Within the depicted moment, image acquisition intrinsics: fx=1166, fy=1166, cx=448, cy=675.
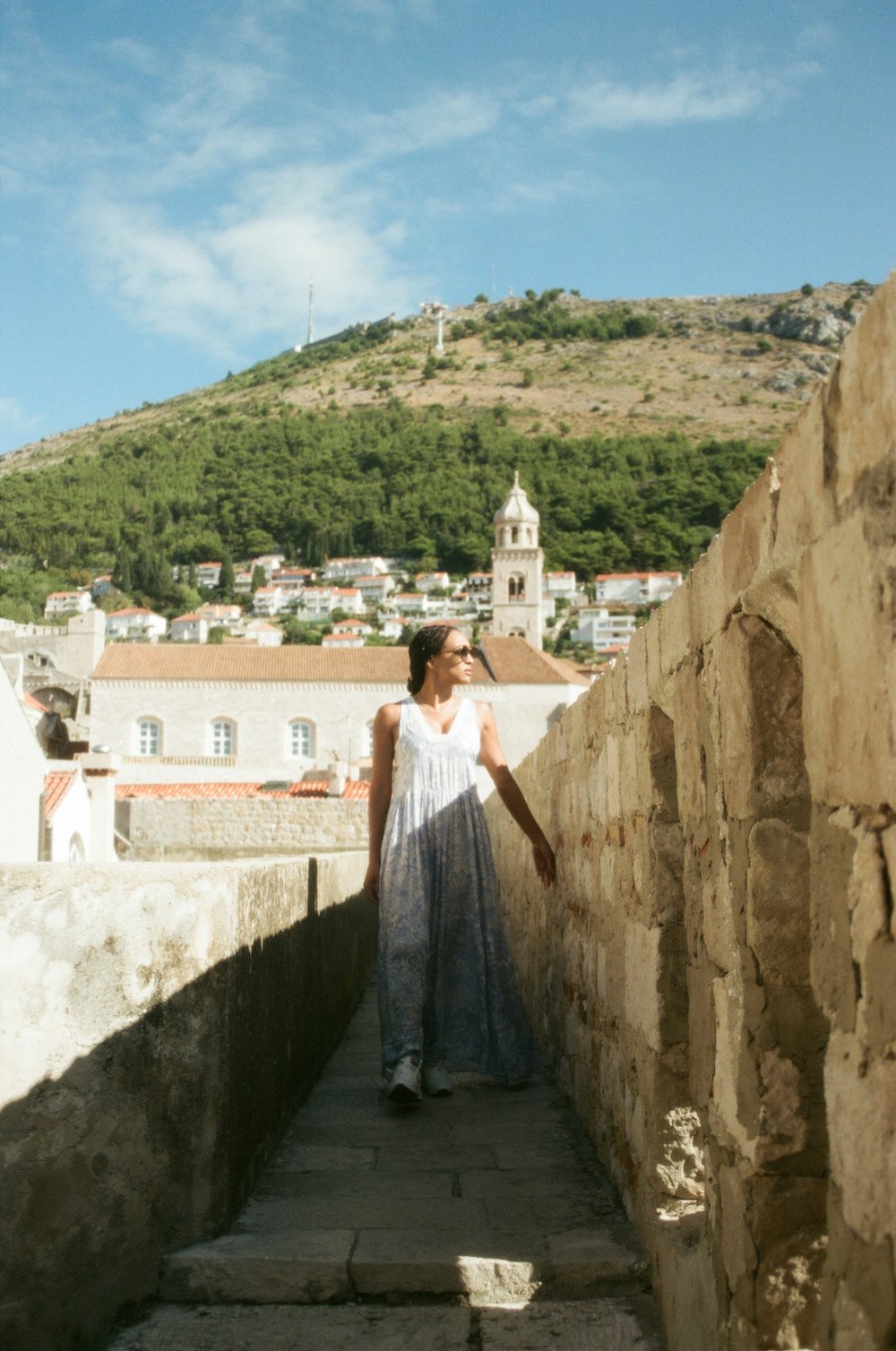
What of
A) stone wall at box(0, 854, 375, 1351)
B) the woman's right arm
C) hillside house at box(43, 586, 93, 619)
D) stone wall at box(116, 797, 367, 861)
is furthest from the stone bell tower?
hillside house at box(43, 586, 93, 619)

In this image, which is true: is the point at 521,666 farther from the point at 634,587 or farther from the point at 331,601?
the point at 331,601

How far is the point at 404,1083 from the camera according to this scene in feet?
13.1

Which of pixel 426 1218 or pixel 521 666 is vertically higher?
pixel 521 666

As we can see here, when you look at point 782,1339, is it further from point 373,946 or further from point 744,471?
point 744,471

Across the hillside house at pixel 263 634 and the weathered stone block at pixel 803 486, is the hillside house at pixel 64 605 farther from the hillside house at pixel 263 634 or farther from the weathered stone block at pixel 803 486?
the weathered stone block at pixel 803 486

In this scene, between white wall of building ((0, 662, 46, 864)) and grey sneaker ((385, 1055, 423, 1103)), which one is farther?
white wall of building ((0, 662, 46, 864))

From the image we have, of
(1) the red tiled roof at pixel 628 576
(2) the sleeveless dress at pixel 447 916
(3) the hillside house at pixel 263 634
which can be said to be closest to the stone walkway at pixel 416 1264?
(2) the sleeveless dress at pixel 447 916

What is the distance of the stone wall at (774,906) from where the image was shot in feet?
4.39

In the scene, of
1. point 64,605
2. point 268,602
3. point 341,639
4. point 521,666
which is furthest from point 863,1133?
point 268,602

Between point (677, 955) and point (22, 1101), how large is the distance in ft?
4.62

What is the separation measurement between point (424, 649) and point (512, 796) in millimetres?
671

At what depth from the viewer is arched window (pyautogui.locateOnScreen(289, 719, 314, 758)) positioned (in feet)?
163

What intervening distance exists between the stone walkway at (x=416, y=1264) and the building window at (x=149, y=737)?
156ft

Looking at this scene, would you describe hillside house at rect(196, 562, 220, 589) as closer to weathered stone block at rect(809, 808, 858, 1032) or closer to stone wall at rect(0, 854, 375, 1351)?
stone wall at rect(0, 854, 375, 1351)
